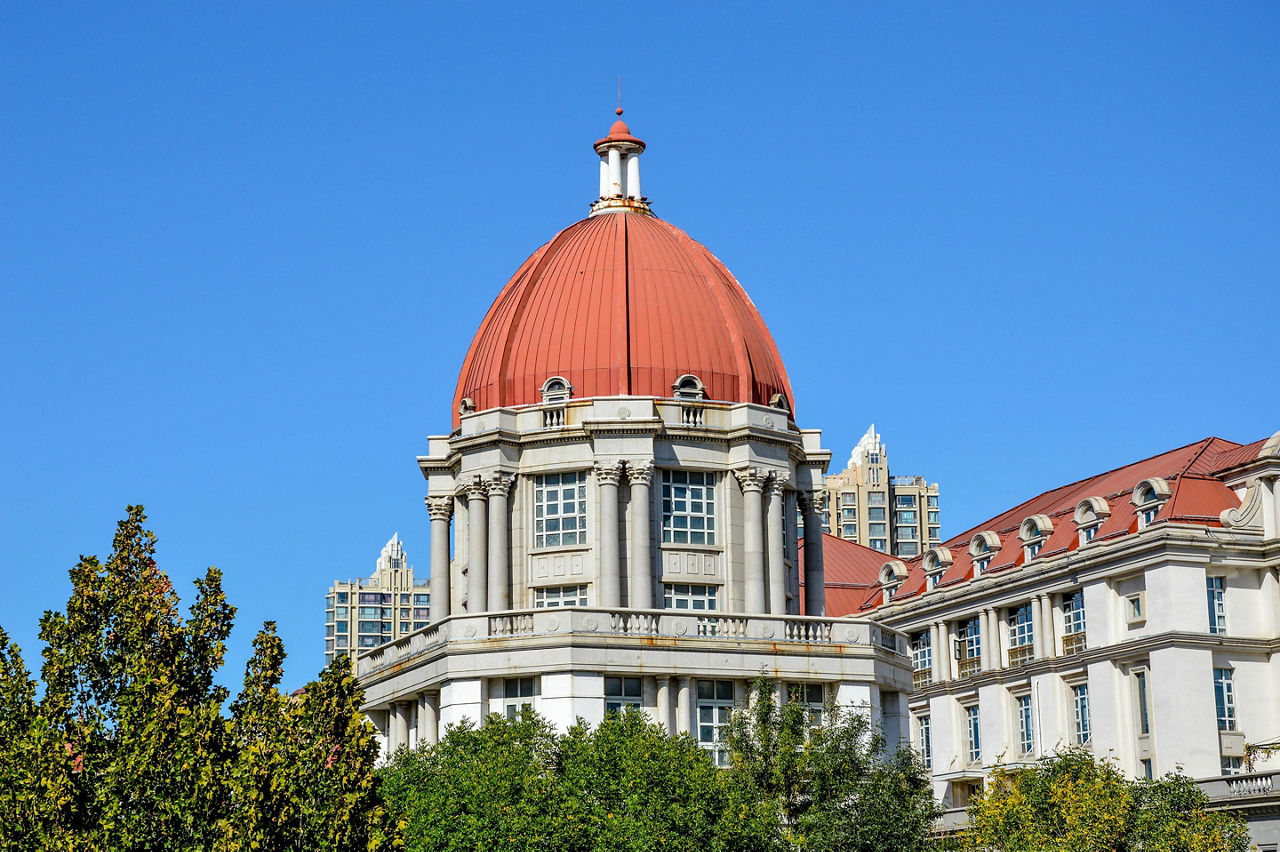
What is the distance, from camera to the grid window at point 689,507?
67.2 meters

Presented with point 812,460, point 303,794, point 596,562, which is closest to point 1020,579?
point 812,460

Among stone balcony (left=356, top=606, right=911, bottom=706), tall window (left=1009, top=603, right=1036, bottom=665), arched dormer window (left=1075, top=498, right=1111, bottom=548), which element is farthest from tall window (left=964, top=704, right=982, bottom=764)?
stone balcony (left=356, top=606, right=911, bottom=706)

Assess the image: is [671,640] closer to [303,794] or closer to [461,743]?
[461,743]

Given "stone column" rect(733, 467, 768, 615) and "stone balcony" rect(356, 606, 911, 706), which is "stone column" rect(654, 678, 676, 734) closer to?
"stone balcony" rect(356, 606, 911, 706)

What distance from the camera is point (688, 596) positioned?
66.7 m

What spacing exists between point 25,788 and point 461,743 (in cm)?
1893

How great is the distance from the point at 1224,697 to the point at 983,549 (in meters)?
19.5

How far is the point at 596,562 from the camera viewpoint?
216ft

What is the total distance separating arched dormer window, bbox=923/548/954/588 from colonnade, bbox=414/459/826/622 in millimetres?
47657

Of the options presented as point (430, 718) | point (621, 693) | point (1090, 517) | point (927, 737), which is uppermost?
point (1090, 517)

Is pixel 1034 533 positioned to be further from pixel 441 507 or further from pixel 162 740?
pixel 162 740

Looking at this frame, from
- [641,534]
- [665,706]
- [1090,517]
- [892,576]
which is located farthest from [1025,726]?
[665,706]

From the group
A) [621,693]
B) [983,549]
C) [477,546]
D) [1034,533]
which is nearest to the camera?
[621,693]

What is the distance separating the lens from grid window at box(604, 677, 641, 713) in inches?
2251
